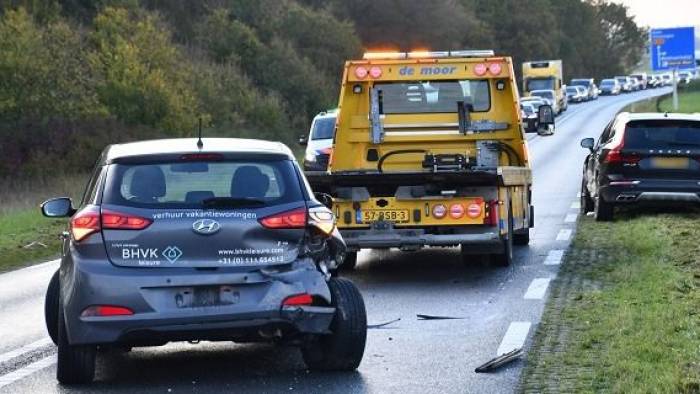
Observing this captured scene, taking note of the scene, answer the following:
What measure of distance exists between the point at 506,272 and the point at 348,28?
6013 centimetres

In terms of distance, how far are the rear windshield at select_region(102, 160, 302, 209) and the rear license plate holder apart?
1118 centimetres

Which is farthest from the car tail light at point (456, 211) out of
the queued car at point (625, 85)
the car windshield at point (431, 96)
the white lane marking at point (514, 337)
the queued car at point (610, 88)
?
the queued car at point (625, 85)

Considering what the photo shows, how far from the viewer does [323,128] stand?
94.2ft

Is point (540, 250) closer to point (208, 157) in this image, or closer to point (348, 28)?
point (208, 157)

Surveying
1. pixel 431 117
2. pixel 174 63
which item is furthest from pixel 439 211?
pixel 174 63

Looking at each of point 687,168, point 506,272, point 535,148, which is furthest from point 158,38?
point 506,272

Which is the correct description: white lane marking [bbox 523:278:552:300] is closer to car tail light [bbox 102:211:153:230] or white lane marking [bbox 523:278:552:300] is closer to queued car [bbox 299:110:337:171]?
car tail light [bbox 102:211:153:230]

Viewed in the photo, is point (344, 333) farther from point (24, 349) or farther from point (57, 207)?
point (24, 349)

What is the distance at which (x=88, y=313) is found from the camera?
815cm

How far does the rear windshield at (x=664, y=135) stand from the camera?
19.0 m

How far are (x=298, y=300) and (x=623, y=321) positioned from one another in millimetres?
2974

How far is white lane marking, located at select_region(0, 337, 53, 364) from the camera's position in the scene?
9.81 m

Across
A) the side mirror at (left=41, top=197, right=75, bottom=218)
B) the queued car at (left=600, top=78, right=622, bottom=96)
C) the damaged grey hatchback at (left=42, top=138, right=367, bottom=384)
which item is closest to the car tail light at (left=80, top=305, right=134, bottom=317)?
the damaged grey hatchback at (left=42, top=138, right=367, bottom=384)

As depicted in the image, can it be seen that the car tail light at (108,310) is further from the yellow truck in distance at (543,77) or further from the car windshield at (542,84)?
the car windshield at (542,84)
